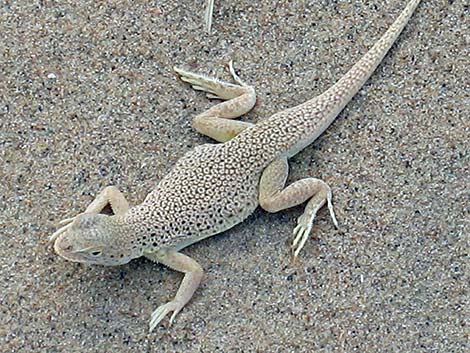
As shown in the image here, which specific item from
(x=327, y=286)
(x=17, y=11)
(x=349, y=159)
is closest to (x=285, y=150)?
(x=349, y=159)

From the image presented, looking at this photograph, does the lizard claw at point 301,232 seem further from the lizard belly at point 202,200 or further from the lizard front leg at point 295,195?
the lizard belly at point 202,200

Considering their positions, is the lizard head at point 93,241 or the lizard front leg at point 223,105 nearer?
the lizard head at point 93,241

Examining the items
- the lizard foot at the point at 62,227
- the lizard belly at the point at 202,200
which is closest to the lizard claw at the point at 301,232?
the lizard belly at the point at 202,200

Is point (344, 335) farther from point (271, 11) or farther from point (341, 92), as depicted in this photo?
point (271, 11)

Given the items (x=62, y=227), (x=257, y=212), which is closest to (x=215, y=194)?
(x=257, y=212)

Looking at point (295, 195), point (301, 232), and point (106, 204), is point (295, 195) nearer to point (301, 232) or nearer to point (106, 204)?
point (301, 232)

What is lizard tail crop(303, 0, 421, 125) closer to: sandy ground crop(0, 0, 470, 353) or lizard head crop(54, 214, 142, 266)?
sandy ground crop(0, 0, 470, 353)

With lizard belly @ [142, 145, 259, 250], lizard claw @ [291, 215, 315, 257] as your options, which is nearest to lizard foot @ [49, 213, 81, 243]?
lizard belly @ [142, 145, 259, 250]
